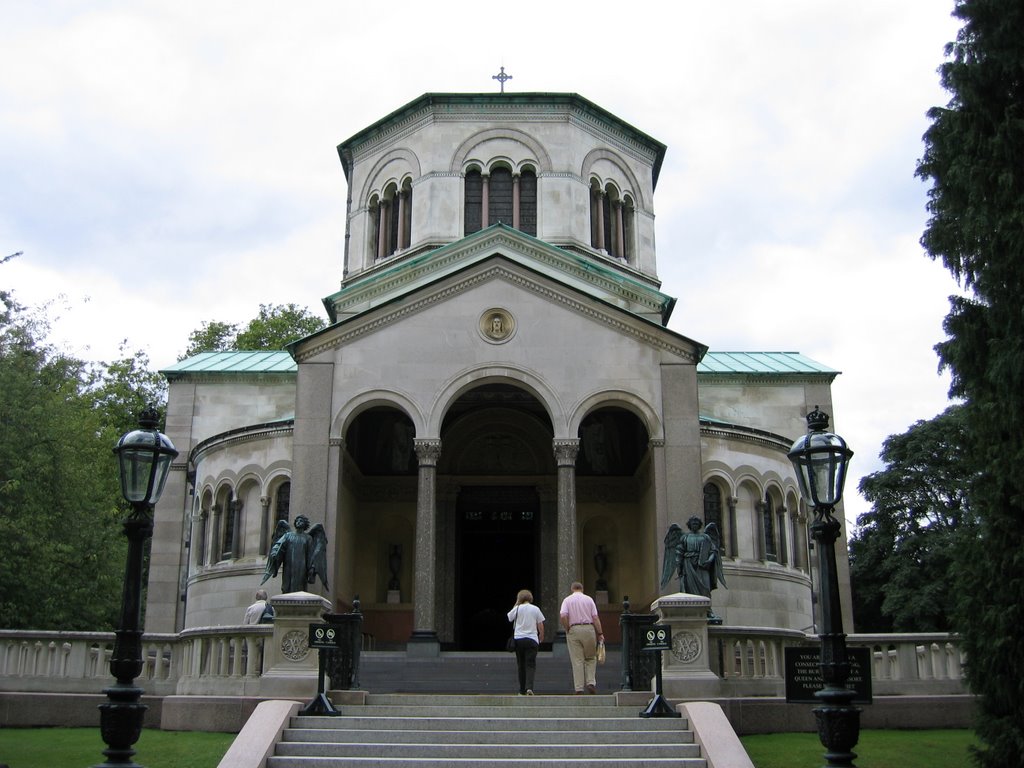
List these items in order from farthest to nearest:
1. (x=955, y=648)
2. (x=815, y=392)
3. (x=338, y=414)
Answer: (x=815, y=392)
(x=338, y=414)
(x=955, y=648)

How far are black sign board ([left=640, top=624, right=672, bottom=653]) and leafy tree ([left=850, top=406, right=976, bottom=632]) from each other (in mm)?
30029

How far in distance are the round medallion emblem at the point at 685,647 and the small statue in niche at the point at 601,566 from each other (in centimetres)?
1147

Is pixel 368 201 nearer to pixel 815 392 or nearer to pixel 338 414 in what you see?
pixel 338 414

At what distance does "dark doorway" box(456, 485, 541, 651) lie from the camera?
2652 centimetres

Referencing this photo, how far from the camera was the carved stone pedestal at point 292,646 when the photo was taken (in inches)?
569

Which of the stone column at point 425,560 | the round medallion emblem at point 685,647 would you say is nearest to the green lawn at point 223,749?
the round medallion emblem at point 685,647

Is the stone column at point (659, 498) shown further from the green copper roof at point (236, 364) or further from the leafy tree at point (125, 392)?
the leafy tree at point (125, 392)

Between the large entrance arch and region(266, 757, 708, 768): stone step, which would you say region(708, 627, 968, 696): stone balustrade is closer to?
region(266, 757, 708, 768): stone step

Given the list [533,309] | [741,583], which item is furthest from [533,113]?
[741,583]

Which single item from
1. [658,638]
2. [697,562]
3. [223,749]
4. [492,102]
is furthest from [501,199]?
[223,749]

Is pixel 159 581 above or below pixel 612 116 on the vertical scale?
below

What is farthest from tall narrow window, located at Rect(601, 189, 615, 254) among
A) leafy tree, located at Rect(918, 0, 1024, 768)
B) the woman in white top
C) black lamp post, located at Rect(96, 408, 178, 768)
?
black lamp post, located at Rect(96, 408, 178, 768)

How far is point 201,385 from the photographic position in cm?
3009

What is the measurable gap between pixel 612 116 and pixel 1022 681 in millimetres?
22385
